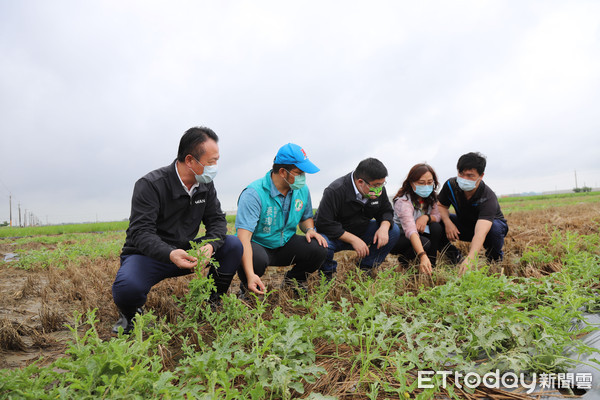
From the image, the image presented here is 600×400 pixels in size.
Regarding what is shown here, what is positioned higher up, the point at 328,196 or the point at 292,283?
the point at 328,196

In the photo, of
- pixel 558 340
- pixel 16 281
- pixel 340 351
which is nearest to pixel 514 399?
pixel 558 340

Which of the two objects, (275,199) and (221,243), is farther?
(275,199)

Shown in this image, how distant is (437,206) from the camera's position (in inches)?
165

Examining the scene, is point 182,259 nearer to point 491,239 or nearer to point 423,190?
point 423,190

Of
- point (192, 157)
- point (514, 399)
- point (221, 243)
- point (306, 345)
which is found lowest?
point (514, 399)

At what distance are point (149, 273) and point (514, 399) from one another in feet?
8.12

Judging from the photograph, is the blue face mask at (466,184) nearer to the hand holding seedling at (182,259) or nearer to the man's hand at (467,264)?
the man's hand at (467,264)

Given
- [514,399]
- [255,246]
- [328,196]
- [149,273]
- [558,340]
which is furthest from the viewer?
[328,196]

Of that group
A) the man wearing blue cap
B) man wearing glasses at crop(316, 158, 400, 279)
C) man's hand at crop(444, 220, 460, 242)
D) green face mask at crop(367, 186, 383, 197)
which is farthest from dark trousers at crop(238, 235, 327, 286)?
man's hand at crop(444, 220, 460, 242)

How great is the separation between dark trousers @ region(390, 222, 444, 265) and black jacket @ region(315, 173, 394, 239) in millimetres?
312

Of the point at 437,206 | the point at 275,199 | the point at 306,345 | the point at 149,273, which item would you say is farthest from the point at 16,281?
the point at 437,206

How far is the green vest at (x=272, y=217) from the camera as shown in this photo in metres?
3.20

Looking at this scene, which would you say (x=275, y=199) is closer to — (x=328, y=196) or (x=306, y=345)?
(x=328, y=196)

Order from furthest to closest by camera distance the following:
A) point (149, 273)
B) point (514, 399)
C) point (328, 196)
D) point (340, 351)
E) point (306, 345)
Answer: point (328, 196) → point (149, 273) → point (340, 351) → point (306, 345) → point (514, 399)
